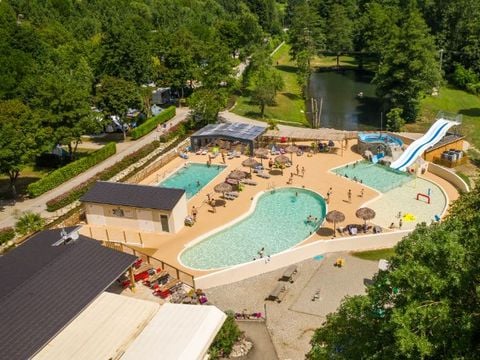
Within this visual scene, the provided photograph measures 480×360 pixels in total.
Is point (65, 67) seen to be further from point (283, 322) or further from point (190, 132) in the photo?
point (283, 322)

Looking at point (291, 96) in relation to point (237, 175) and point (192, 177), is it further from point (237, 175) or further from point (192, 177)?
point (237, 175)

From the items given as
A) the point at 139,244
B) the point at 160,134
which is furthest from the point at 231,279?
the point at 160,134

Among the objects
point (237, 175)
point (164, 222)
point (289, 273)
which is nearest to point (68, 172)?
point (164, 222)

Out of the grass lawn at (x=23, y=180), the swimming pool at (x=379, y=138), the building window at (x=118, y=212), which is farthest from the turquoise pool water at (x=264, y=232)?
the grass lawn at (x=23, y=180)

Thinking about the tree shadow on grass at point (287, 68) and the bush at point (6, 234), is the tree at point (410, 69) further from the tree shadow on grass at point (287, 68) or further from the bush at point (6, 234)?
the bush at point (6, 234)

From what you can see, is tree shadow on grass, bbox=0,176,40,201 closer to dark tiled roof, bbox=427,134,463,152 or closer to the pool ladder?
the pool ladder

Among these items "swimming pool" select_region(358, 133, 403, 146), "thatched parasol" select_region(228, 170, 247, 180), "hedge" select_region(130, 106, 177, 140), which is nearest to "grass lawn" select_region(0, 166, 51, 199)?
"hedge" select_region(130, 106, 177, 140)
